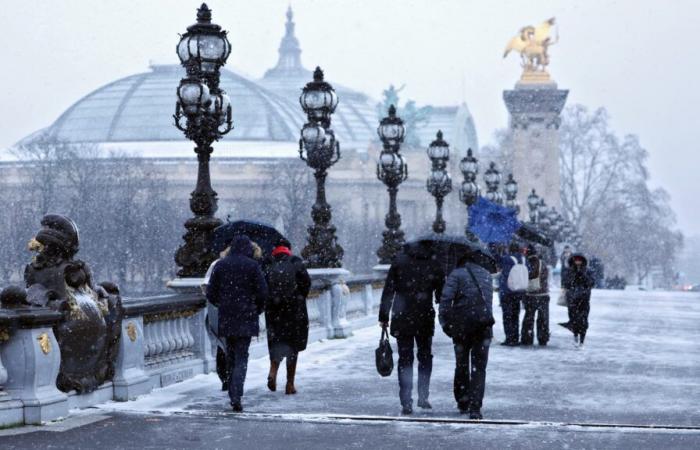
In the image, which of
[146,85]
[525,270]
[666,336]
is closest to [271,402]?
[525,270]

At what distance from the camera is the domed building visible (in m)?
138

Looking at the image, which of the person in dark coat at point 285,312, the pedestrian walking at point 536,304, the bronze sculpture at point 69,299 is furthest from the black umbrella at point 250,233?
the pedestrian walking at point 536,304

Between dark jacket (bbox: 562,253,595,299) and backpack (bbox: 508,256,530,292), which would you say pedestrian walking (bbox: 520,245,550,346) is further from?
dark jacket (bbox: 562,253,595,299)

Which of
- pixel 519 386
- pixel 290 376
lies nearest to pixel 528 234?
pixel 519 386

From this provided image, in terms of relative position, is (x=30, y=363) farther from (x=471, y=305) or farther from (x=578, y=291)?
(x=578, y=291)

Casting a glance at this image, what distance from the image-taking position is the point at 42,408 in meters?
14.1

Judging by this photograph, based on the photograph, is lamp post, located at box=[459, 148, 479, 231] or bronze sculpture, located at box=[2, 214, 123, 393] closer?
bronze sculpture, located at box=[2, 214, 123, 393]

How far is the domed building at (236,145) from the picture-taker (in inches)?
5413

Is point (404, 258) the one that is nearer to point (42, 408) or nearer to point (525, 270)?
point (42, 408)

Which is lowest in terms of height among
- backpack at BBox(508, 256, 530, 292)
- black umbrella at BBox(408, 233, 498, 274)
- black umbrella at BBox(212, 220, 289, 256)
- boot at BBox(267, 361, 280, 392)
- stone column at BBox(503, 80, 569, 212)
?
boot at BBox(267, 361, 280, 392)

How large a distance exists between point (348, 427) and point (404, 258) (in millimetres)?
2158

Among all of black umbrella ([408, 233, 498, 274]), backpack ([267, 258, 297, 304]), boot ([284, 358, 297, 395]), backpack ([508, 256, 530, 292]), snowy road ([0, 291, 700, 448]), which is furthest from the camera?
backpack ([508, 256, 530, 292])

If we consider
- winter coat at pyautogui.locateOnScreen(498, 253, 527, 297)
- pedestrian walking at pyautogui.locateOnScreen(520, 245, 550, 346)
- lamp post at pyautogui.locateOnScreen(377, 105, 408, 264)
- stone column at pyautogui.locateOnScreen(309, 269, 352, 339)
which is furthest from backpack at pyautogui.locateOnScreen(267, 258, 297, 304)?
lamp post at pyautogui.locateOnScreen(377, 105, 408, 264)

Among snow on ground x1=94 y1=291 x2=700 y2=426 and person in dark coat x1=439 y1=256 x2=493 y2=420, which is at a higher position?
person in dark coat x1=439 y1=256 x2=493 y2=420
